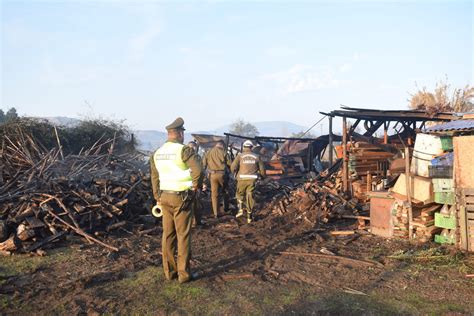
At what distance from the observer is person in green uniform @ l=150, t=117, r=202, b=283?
17.4 ft

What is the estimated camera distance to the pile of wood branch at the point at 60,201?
743 cm

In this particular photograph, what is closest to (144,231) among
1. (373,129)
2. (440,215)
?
(440,215)

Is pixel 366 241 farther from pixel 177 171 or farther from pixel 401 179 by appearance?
pixel 177 171

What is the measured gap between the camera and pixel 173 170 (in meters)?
5.36

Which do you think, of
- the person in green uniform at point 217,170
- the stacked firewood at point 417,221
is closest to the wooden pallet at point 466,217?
the stacked firewood at point 417,221

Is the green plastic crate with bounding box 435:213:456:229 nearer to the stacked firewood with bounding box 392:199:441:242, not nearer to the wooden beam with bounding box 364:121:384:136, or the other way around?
the stacked firewood with bounding box 392:199:441:242

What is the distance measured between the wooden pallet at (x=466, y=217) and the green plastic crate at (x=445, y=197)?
0.75 feet

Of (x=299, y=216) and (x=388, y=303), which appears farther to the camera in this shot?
(x=299, y=216)

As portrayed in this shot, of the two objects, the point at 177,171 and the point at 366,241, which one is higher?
the point at 177,171

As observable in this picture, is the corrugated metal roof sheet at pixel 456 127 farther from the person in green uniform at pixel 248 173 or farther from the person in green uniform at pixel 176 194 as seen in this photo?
the person in green uniform at pixel 176 194

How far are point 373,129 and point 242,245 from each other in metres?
8.78

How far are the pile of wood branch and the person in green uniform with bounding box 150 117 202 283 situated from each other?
230 cm

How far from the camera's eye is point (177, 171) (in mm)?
5348

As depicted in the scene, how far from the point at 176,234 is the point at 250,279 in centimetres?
128
